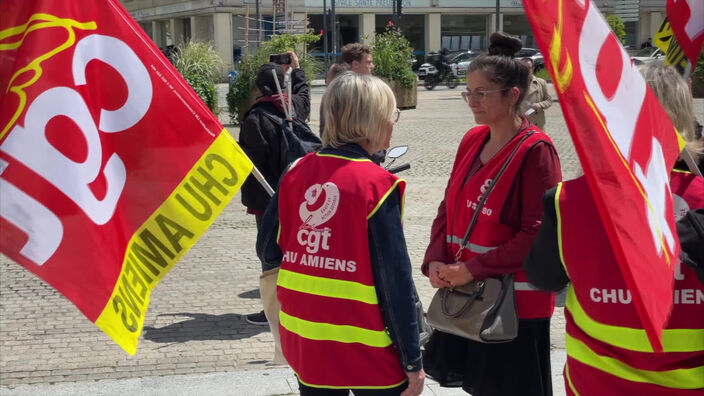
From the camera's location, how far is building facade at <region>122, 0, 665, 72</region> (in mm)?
52559

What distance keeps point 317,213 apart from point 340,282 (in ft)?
0.78

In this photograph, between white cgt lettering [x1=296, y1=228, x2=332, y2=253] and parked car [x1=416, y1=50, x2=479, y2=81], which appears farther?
parked car [x1=416, y1=50, x2=479, y2=81]

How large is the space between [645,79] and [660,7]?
60716 mm

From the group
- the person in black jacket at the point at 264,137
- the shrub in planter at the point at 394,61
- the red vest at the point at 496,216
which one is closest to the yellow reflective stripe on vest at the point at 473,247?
the red vest at the point at 496,216

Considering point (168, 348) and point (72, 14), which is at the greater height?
point (72, 14)

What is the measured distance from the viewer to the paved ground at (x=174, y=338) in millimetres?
4918

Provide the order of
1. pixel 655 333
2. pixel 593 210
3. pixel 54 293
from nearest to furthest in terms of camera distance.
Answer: pixel 655 333, pixel 593 210, pixel 54 293

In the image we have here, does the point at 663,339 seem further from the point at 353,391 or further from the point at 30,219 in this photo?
the point at 30,219

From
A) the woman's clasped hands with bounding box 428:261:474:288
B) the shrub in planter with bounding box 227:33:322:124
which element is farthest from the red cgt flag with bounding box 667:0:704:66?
the shrub in planter with bounding box 227:33:322:124

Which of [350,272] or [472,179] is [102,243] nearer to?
[350,272]

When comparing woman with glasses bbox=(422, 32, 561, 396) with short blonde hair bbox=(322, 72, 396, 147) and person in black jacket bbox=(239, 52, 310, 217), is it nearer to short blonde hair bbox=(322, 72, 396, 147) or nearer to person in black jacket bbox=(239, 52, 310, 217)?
short blonde hair bbox=(322, 72, 396, 147)

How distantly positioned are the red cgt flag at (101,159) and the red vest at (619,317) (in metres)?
1.29

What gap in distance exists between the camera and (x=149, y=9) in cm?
5972

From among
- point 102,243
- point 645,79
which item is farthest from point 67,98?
point 645,79
